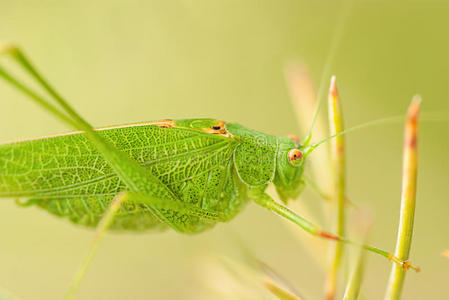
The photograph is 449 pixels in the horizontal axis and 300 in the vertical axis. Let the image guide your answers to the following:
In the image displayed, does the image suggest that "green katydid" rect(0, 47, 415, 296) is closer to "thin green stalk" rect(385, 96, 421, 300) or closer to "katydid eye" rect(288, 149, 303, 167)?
"katydid eye" rect(288, 149, 303, 167)

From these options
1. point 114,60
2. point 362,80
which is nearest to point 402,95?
point 362,80

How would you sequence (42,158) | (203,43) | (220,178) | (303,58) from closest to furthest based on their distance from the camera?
(42,158) → (220,178) → (303,58) → (203,43)

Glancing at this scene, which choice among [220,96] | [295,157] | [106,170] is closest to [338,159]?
[295,157]

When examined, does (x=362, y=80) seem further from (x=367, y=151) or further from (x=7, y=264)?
(x=7, y=264)

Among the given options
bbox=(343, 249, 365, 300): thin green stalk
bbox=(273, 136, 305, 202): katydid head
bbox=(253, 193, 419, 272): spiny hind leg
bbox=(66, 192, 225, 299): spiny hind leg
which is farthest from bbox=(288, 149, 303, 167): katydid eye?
bbox=(343, 249, 365, 300): thin green stalk

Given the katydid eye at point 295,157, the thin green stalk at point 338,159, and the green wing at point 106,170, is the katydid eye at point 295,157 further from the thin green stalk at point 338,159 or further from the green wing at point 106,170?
the thin green stalk at point 338,159

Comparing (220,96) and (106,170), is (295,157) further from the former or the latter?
(220,96)
